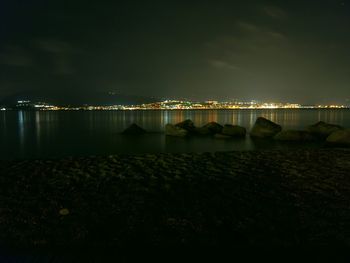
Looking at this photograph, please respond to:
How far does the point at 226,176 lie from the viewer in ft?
36.3

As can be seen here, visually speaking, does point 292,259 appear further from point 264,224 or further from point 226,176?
point 226,176

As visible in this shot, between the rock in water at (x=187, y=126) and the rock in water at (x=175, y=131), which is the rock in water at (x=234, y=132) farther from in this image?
the rock in water at (x=175, y=131)

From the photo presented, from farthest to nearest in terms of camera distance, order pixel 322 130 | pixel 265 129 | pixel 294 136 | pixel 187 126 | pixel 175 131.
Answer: pixel 187 126, pixel 175 131, pixel 265 129, pixel 322 130, pixel 294 136

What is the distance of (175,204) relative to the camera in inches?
316

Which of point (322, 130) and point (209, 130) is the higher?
point (322, 130)

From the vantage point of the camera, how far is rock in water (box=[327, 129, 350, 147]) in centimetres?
2423

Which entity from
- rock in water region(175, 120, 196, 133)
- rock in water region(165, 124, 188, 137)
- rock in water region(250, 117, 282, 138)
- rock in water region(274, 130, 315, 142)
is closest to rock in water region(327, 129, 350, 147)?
rock in water region(274, 130, 315, 142)

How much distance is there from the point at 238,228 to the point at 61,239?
3.66m

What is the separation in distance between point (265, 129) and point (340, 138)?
8680mm

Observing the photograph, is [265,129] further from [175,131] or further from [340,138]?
[175,131]

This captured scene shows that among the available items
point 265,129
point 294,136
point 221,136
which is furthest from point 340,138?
point 221,136

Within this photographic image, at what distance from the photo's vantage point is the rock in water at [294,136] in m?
29.1

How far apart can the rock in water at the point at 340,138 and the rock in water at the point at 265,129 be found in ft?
21.8

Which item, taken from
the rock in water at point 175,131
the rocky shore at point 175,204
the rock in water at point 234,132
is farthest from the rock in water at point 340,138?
the rock in water at point 175,131
